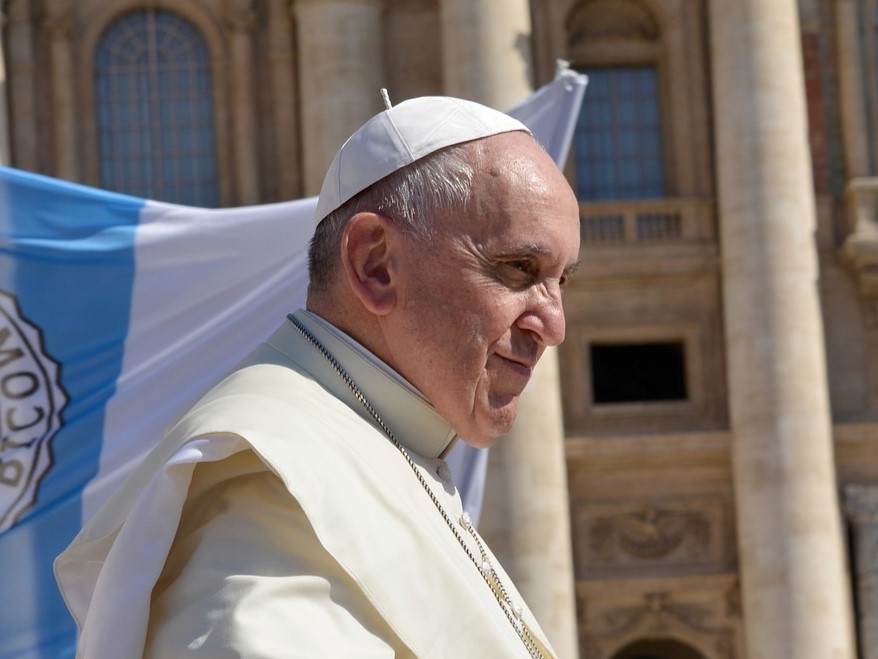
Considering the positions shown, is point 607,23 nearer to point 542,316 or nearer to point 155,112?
point 155,112

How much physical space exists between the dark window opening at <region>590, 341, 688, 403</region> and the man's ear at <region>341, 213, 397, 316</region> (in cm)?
1857

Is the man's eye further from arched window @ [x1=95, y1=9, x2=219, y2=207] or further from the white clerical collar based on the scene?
arched window @ [x1=95, y1=9, x2=219, y2=207]

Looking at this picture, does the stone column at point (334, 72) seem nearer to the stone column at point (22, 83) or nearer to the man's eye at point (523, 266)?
the stone column at point (22, 83)

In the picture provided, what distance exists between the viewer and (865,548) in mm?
19766

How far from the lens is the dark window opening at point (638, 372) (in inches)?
830

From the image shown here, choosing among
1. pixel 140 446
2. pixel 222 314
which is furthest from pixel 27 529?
pixel 222 314

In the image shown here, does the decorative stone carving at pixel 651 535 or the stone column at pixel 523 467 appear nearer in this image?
the stone column at pixel 523 467

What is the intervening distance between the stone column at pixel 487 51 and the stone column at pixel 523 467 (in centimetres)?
1

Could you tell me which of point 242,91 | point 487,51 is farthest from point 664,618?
point 242,91

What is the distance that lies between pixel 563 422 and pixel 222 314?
1217 centimetres

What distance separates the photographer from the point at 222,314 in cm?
852

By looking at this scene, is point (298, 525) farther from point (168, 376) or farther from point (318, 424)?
point (168, 376)

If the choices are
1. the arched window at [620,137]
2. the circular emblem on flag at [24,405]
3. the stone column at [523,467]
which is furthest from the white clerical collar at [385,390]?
the arched window at [620,137]

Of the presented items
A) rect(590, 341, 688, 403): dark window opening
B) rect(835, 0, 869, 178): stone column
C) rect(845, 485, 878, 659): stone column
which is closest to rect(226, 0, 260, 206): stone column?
rect(590, 341, 688, 403): dark window opening
